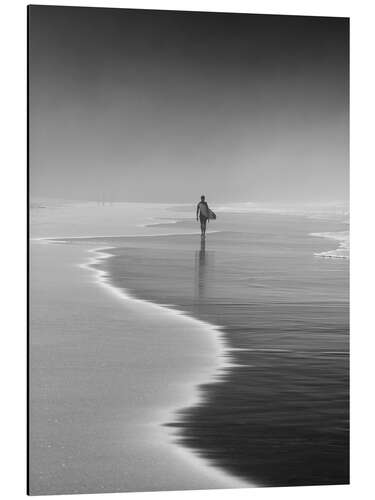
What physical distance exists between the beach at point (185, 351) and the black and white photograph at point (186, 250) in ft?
0.04

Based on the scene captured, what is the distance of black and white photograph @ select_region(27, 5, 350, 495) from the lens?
7.29 m

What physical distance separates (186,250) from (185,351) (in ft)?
2.63

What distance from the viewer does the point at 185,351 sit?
7.62m

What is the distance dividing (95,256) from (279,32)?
2.05m

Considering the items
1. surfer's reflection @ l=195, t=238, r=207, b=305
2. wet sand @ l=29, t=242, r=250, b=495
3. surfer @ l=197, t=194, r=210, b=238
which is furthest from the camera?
surfer @ l=197, t=194, r=210, b=238

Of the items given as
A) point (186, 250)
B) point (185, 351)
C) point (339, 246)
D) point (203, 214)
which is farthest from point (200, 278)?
point (339, 246)

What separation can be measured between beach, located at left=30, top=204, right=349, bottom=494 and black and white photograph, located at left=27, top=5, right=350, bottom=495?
1 centimetres

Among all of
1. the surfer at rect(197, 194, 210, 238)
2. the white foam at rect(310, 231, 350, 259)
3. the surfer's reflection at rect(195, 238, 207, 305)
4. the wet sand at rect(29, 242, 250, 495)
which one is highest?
the surfer at rect(197, 194, 210, 238)

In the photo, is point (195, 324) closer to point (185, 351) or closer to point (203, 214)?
point (185, 351)

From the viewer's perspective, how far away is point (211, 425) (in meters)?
7.36

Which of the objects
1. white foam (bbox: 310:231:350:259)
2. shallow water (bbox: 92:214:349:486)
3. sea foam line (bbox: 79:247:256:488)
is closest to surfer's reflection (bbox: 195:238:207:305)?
shallow water (bbox: 92:214:349:486)

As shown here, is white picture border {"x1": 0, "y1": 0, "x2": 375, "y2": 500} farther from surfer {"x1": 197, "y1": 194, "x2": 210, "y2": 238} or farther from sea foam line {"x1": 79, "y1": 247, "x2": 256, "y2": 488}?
surfer {"x1": 197, "y1": 194, "x2": 210, "y2": 238}

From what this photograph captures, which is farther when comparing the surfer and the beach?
the surfer
